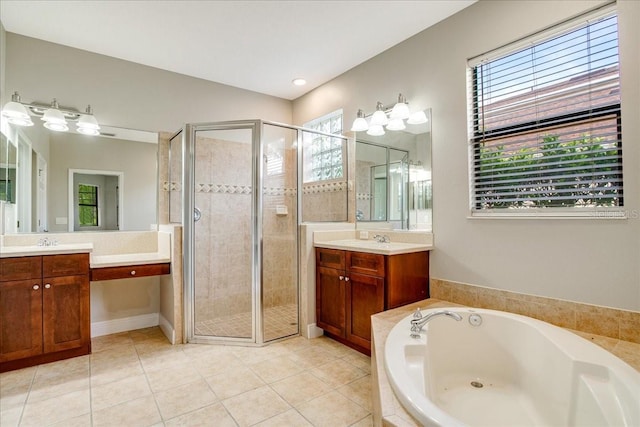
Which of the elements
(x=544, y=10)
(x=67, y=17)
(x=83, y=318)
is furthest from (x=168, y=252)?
(x=544, y=10)

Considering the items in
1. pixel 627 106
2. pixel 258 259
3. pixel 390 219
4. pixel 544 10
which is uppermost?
pixel 544 10

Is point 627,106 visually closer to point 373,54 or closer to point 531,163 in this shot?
point 531,163

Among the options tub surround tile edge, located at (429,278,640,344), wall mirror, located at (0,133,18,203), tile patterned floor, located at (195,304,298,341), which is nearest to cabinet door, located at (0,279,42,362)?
wall mirror, located at (0,133,18,203)

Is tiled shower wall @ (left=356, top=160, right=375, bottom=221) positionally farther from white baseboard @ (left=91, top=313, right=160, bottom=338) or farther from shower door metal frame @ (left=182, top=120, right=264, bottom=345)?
white baseboard @ (left=91, top=313, right=160, bottom=338)

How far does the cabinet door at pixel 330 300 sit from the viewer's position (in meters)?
2.69

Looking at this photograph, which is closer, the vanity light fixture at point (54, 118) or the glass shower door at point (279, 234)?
the vanity light fixture at point (54, 118)

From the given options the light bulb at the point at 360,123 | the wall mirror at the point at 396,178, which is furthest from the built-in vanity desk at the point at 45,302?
the light bulb at the point at 360,123

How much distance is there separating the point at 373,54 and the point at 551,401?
9.63ft

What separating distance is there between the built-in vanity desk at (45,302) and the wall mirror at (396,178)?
2.29 m

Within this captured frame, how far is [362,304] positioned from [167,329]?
1.84 m

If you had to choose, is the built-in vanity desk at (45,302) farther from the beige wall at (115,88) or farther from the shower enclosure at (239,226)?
the beige wall at (115,88)

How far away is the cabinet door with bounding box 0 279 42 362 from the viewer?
224 cm

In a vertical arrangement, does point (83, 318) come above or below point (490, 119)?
below

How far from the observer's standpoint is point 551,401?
153 cm
